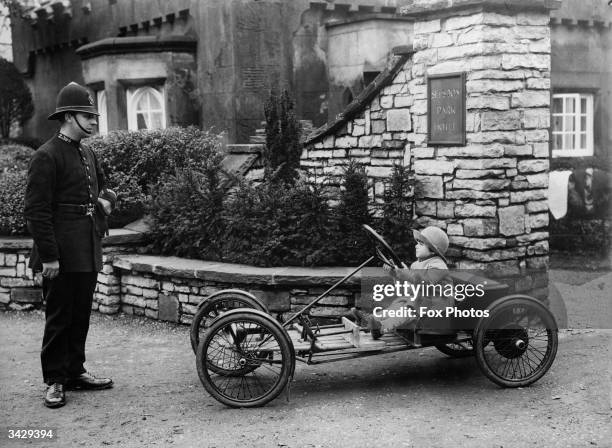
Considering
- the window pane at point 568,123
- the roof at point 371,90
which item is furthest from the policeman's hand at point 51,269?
the window pane at point 568,123

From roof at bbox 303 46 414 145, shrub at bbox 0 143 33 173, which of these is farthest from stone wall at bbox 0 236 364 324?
shrub at bbox 0 143 33 173

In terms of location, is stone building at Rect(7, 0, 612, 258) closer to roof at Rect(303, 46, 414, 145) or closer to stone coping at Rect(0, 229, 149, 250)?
roof at Rect(303, 46, 414, 145)

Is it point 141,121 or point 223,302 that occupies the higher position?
point 141,121

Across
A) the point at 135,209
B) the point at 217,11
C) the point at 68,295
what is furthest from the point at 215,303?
the point at 217,11

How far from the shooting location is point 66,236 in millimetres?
5723

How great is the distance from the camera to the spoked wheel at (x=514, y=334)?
554cm

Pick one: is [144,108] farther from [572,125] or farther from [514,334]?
[514,334]

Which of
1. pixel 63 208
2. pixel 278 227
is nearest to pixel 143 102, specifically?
pixel 278 227

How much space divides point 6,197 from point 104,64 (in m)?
4.98

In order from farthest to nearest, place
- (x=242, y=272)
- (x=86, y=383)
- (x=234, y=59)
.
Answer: (x=234, y=59), (x=242, y=272), (x=86, y=383)

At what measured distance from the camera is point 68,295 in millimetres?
5742

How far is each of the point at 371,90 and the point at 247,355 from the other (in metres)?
3.63

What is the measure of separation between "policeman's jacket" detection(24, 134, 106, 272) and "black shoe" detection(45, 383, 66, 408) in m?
0.83

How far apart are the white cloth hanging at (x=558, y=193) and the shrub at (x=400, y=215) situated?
4.84 m
